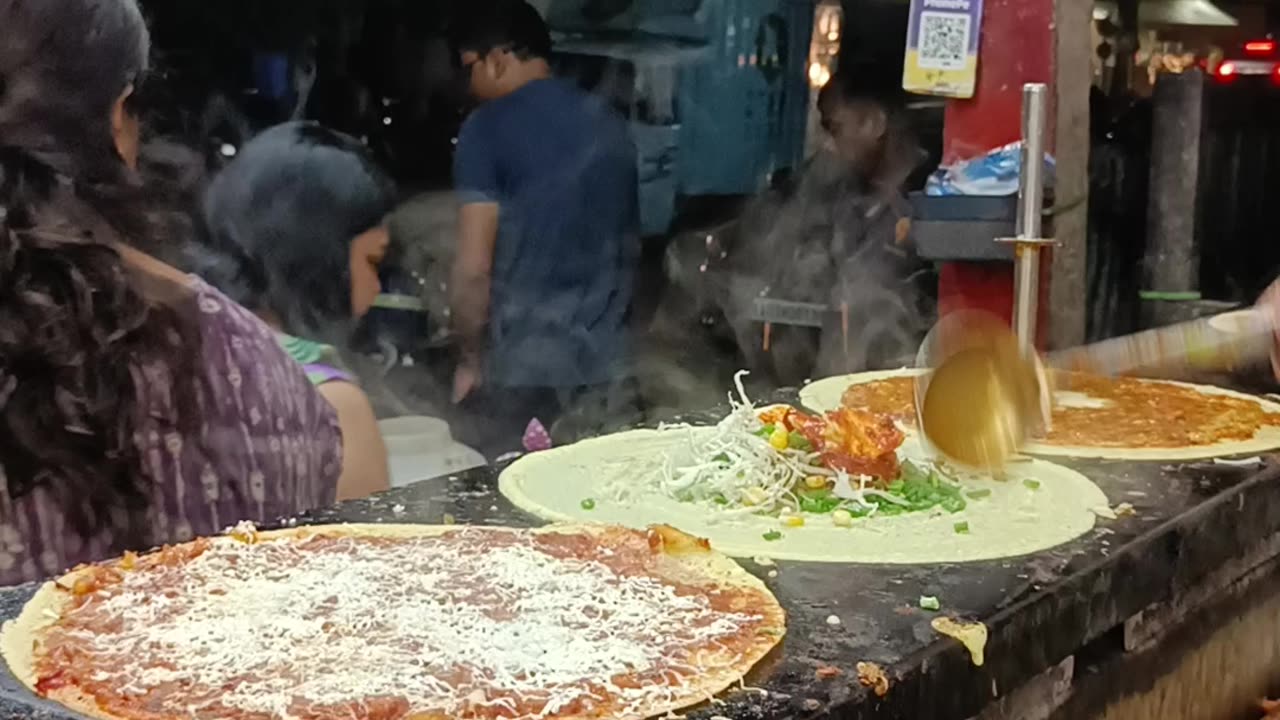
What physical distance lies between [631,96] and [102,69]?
11.8 ft

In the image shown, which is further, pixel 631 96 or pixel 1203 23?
pixel 1203 23

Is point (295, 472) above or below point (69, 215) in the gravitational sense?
below

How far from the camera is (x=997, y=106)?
4.13 m

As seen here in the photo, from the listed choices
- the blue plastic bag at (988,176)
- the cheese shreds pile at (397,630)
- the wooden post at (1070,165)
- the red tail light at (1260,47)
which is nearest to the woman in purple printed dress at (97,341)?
the cheese shreds pile at (397,630)

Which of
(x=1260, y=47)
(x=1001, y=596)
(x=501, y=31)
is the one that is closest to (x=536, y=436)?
(x=501, y=31)

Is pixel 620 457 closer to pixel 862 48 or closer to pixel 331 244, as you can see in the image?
pixel 331 244

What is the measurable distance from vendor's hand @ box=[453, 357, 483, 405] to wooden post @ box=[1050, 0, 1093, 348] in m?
1.96

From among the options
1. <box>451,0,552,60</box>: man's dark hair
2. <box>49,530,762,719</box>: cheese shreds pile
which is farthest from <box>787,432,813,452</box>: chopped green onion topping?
<box>451,0,552,60</box>: man's dark hair

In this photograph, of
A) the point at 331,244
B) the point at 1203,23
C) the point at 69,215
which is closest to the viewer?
the point at 69,215

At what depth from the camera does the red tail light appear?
22.6 ft

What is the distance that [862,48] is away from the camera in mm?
6164

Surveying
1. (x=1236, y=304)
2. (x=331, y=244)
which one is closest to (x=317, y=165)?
(x=331, y=244)

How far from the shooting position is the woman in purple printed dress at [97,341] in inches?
89.0

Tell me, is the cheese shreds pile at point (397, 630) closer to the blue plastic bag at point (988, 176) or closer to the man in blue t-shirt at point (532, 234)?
the man in blue t-shirt at point (532, 234)
